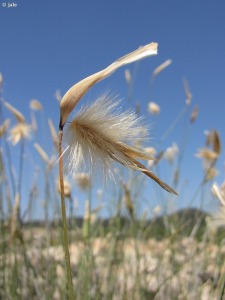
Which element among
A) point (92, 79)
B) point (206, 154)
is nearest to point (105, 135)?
point (92, 79)

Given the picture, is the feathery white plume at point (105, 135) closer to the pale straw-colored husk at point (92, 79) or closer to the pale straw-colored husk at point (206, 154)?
the pale straw-colored husk at point (92, 79)

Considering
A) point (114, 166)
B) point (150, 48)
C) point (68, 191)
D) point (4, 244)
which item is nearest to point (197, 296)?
point (68, 191)

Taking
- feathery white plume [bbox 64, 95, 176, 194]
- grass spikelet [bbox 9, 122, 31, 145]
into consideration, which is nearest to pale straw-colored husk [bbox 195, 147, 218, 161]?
grass spikelet [bbox 9, 122, 31, 145]

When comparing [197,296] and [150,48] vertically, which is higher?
[150,48]

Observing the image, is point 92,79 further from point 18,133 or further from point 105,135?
point 18,133

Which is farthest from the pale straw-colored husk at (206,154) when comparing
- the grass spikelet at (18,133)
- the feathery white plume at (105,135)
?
the feathery white plume at (105,135)

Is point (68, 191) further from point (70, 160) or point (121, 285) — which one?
point (70, 160)
